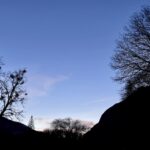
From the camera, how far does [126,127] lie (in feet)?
26.5

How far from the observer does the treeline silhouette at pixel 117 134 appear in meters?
7.66

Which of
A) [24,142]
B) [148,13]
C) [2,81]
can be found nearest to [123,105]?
[24,142]

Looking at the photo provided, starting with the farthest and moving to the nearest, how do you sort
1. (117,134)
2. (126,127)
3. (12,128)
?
(12,128)
(117,134)
(126,127)

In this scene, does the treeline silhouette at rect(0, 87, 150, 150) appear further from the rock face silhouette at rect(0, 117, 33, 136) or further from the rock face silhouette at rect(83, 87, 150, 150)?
the rock face silhouette at rect(0, 117, 33, 136)

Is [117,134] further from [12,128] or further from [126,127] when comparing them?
[12,128]

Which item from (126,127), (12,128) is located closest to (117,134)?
(126,127)

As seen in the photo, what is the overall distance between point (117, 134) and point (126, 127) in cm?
34

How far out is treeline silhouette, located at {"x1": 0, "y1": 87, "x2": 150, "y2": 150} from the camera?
7.66 m

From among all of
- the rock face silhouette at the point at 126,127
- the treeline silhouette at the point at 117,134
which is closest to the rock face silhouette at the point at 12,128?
the treeline silhouette at the point at 117,134

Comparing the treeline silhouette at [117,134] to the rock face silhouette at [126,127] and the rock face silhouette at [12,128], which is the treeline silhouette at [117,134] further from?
the rock face silhouette at [12,128]

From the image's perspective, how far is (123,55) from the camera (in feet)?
96.9

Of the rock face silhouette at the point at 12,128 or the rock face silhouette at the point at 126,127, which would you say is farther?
the rock face silhouette at the point at 12,128

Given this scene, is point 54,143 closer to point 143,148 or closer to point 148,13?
point 143,148

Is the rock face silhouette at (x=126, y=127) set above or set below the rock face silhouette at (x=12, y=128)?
below
